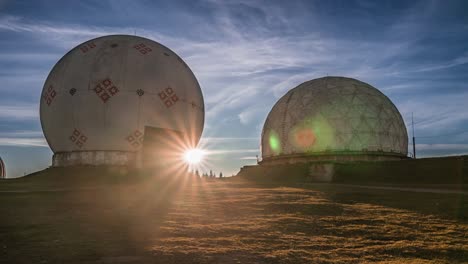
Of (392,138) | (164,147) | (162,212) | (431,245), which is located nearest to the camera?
(431,245)

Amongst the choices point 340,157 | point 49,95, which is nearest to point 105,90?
point 49,95

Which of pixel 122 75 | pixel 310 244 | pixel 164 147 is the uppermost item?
pixel 122 75

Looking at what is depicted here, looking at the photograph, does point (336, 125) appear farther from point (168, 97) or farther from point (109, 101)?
point (109, 101)

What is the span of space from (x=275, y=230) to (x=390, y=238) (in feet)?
5.90

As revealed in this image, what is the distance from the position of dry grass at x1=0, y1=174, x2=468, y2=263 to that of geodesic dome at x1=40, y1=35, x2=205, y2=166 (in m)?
9.88

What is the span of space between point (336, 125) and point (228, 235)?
24063mm

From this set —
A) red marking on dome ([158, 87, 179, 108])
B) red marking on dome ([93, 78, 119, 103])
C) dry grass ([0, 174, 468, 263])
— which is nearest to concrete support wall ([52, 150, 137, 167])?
red marking on dome ([93, 78, 119, 103])

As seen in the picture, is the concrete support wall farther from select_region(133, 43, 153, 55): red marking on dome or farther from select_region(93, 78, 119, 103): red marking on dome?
select_region(133, 43, 153, 55): red marking on dome

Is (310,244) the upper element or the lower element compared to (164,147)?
lower

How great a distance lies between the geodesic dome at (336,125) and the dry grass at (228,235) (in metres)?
19.9

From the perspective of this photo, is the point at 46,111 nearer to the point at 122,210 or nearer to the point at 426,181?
the point at 122,210

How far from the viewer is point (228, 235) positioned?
5141 mm

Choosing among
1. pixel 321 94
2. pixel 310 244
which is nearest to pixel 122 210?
pixel 310 244

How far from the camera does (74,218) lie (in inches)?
256
